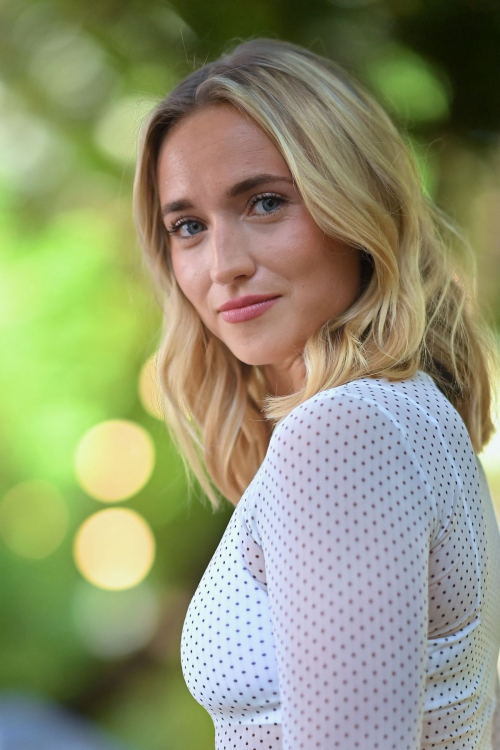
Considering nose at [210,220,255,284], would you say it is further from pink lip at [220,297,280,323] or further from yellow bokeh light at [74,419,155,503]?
yellow bokeh light at [74,419,155,503]

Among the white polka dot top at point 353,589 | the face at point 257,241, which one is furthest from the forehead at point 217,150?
the white polka dot top at point 353,589

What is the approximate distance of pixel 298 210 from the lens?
2.97 feet

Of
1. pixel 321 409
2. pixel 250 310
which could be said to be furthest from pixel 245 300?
pixel 321 409

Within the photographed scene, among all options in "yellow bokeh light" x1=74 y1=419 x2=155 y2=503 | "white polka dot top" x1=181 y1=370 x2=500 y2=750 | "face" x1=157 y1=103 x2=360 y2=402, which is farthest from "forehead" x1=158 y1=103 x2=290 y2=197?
"yellow bokeh light" x1=74 y1=419 x2=155 y2=503

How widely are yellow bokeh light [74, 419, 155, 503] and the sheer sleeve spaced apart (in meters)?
1.14

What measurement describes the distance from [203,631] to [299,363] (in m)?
0.42

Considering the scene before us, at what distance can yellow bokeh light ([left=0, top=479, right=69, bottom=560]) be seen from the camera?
171 centimetres

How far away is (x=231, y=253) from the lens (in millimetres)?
909

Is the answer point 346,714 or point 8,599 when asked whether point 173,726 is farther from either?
point 346,714

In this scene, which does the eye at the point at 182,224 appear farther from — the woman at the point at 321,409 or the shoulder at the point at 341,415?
the shoulder at the point at 341,415

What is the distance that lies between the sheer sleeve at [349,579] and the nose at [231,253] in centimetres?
32

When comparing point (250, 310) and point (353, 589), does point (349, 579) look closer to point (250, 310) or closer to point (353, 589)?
point (353, 589)

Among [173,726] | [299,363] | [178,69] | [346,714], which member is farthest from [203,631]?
[178,69]

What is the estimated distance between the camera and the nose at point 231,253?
0.90 m
